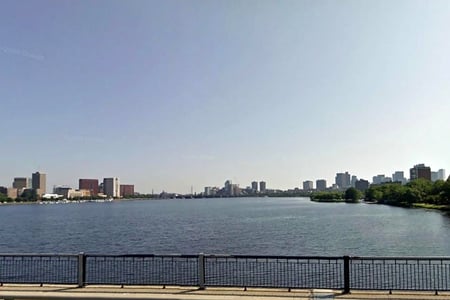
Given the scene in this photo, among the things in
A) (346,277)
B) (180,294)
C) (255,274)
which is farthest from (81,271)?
(255,274)

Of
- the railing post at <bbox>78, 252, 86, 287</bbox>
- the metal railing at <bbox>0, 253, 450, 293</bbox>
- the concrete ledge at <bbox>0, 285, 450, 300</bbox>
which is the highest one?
the railing post at <bbox>78, 252, 86, 287</bbox>

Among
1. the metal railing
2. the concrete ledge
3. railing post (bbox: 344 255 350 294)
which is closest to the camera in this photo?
the concrete ledge

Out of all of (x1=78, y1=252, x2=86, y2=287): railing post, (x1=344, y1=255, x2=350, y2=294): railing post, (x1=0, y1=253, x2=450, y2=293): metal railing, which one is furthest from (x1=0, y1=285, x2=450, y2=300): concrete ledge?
(x1=0, y1=253, x2=450, y2=293): metal railing

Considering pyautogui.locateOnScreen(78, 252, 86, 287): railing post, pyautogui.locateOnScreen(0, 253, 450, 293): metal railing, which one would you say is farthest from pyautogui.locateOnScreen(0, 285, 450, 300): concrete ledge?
Answer: pyautogui.locateOnScreen(0, 253, 450, 293): metal railing

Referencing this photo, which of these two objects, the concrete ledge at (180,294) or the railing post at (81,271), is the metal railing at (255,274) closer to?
the railing post at (81,271)

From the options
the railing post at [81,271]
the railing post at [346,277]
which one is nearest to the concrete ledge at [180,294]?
the railing post at [346,277]

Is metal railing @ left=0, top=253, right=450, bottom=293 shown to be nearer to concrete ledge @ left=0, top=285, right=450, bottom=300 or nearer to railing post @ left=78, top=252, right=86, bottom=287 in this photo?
railing post @ left=78, top=252, right=86, bottom=287

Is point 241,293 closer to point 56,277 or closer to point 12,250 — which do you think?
point 56,277

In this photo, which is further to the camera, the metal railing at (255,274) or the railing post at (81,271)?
the metal railing at (255,274)

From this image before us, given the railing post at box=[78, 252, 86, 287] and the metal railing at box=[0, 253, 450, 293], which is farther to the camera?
the metal railing at box=[0, 253, 450, 293]

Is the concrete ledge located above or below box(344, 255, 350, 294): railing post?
below

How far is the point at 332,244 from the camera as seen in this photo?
49.7m

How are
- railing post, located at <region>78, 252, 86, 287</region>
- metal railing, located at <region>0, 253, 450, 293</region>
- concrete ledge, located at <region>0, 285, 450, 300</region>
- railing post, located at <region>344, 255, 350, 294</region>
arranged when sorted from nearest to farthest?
1. concrete ledge, located at <region>0, 285, 450, 300</region>
2. railing post, located at <region>344, 255, 350, 294</region>
3. railing post, located at <region>78, 252, 86, 287</region>
4. metal railing, located at <region>0, 253, 450, 293</region>

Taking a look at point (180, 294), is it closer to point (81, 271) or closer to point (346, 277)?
point (81, 271)
